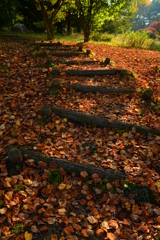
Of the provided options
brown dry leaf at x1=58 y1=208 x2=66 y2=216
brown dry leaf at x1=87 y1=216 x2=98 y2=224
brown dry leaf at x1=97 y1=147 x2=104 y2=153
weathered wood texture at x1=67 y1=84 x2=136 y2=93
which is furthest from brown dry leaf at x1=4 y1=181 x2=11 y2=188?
weathered wood texture at x1=67 y1=84 x2=136 y2=93

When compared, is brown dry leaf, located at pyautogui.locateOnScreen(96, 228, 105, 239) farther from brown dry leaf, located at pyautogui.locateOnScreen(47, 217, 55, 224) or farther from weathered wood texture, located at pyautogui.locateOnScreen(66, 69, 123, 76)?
weathered wood texture, located at pyautogui.locateOnScreen(66, 69, 123, 76)

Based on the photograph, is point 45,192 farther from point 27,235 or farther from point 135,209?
point 135,209

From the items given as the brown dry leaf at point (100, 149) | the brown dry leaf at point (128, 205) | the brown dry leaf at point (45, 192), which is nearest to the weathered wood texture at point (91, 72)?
the brown dry leaf at point (100, 149)

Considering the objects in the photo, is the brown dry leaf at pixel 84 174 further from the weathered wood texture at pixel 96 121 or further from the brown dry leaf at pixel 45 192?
the weathered wood texture at pixel 96 121

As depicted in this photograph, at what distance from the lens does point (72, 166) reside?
10.2 feet

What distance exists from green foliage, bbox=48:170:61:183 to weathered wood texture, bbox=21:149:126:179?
134mm

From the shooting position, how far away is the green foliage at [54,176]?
3006mm

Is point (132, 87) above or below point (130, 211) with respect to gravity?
above

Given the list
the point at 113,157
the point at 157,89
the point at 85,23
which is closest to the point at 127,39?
the point at 85,23

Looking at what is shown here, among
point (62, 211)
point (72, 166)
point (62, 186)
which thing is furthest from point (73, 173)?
point (62, 211)

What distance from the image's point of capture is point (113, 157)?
336 centimetres

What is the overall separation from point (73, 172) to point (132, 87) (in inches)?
137

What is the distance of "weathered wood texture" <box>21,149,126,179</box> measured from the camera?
9.87 feet

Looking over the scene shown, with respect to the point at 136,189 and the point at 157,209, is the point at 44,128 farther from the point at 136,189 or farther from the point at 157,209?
the point at 157,209
